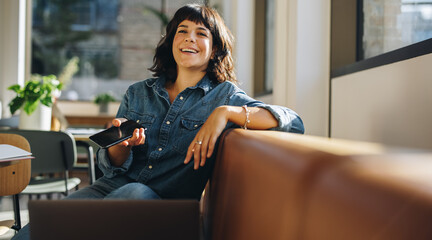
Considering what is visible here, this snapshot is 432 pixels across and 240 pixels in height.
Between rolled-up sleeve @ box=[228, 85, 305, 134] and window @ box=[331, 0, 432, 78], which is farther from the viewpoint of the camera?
window @ box=[331, 0, 432, 78]

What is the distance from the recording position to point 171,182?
1396mm

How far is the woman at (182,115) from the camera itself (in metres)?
1.24

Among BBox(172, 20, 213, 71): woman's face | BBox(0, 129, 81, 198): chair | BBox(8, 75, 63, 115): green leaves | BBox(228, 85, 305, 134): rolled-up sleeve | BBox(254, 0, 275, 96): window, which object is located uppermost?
BBox(254, 0, 275, 96): window

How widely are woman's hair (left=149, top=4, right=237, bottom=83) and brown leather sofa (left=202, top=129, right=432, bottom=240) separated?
865 millimetres

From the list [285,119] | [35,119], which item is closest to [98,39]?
[35,119]

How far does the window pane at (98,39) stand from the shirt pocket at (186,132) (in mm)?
5715

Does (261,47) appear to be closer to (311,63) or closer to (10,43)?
(311,63)

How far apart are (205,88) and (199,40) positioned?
0.19 m

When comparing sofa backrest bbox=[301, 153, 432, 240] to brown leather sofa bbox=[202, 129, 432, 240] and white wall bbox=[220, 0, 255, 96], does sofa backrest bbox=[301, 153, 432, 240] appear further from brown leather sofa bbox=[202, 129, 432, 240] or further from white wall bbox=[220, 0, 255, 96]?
white wall bbox=[220, 0, 255, 96]

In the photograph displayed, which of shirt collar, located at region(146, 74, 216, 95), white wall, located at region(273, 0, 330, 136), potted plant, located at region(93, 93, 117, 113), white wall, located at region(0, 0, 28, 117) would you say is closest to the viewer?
shirt collar, located at region(146, 74, 216, 95)

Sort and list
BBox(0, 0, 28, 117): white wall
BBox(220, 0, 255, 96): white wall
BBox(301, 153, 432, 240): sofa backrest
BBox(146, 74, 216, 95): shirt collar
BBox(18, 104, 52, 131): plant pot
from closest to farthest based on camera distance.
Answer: BBox(301, 153, 432, 240): sofa backrest, BBox(146, 74, 216, 95): shirt collar, BBox(18, 104, 52, 131): plant pot, BBox(220, 0, 255, 96): white wall, BBox(0, 0, 28, 117): white wall

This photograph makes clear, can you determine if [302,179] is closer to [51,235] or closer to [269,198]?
[269,198]

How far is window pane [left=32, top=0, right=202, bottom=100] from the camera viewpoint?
7.00m

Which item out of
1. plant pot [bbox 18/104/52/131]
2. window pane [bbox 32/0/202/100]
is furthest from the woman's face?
window pane [bbox 32/0/202/100]
